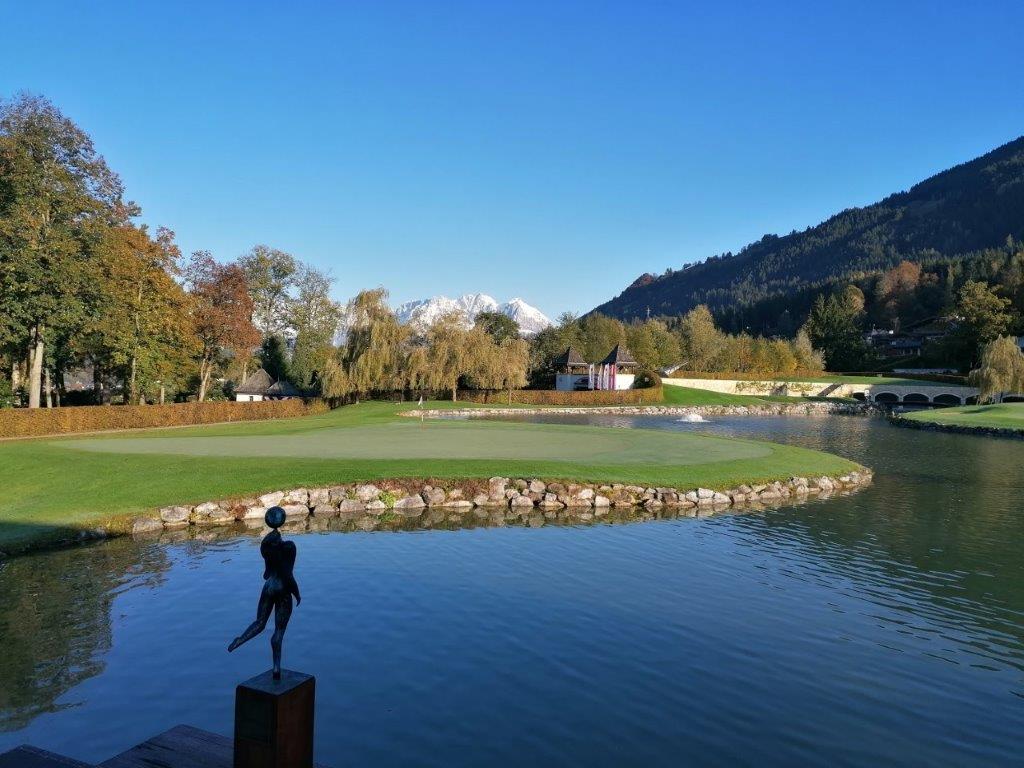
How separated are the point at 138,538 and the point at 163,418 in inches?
1272

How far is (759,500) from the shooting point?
68.9 feet

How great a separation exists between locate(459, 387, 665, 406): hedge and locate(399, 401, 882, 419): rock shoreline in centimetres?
210

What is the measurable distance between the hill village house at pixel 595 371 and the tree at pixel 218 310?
47382mm

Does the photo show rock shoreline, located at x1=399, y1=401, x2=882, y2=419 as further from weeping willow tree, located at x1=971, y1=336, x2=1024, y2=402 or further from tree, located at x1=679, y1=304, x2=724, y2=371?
tree, located at x1=679, y1=304, x2=724, y2=371

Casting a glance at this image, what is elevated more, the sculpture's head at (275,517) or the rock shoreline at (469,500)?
the sculpture's head at (275,517)

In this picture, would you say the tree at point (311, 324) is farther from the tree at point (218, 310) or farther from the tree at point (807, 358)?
the tree at point (807, 358)

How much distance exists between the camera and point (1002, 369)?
70.8 meters

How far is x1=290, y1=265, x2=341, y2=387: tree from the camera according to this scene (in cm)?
8000

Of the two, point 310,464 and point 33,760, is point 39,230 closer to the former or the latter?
point 310,464

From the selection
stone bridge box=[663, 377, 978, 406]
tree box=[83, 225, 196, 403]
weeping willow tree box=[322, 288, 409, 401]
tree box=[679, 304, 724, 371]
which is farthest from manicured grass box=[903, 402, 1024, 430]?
tree box=[83, 225, 196, 403]

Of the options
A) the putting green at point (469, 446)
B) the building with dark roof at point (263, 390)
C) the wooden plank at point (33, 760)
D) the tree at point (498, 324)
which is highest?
the tree at point (498, 324)

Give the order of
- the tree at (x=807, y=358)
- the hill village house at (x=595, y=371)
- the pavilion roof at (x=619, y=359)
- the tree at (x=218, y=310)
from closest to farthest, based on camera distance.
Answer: the tree at (x=218, y=310), the hill village house at (x=595, y=371), the pavilion roof at (x=619, y=359), the tree at (x=807, y=358)

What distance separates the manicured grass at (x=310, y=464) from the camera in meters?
17.8

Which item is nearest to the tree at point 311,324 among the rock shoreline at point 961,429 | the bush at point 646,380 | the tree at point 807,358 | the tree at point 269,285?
the tree at point 269,285
